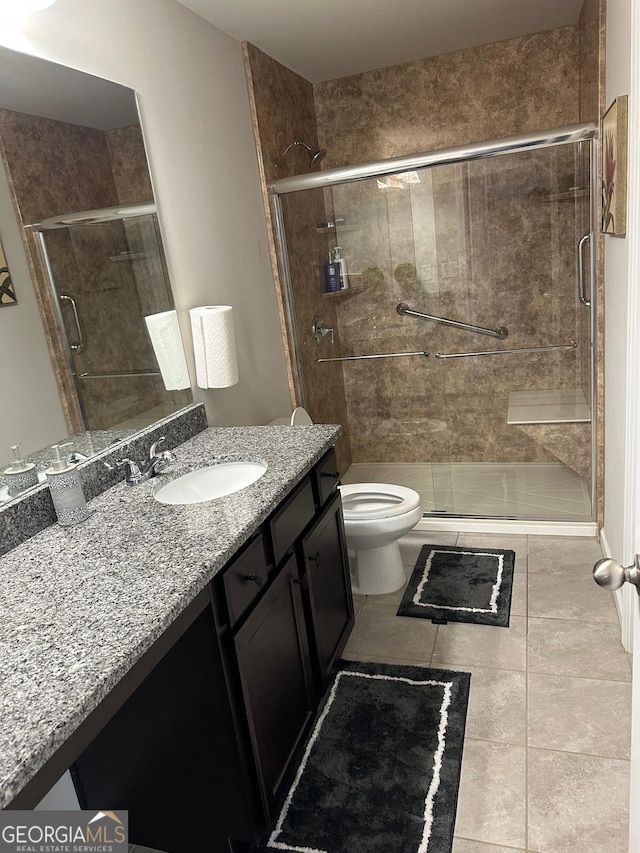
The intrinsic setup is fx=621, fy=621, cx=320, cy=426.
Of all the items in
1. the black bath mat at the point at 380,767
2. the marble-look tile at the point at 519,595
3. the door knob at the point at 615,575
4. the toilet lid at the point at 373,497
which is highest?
the door knob at the point at 615,575

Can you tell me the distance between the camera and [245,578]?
1447 mm

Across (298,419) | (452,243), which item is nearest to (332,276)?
(452,243)

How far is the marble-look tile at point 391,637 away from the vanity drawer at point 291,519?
2.29 ft

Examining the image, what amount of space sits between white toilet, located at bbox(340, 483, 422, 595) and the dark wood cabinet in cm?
80

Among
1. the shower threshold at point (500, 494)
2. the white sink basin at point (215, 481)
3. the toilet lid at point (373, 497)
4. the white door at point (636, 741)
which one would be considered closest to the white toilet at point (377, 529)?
the toilet lid at point (373, 497)

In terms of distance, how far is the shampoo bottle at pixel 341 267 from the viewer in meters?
3.48

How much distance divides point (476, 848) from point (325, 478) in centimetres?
107

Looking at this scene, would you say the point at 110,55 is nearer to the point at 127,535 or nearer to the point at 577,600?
the point at 127,535

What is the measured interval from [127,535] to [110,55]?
1481 mm

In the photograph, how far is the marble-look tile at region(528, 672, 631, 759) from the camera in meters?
1.76

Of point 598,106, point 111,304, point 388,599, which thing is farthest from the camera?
point 388,599

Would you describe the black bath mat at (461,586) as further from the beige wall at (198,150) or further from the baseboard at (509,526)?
the beige wall at (198,150)

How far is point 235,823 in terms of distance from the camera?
1430 millimetres

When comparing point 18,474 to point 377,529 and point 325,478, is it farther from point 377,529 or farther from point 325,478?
point 377,529
